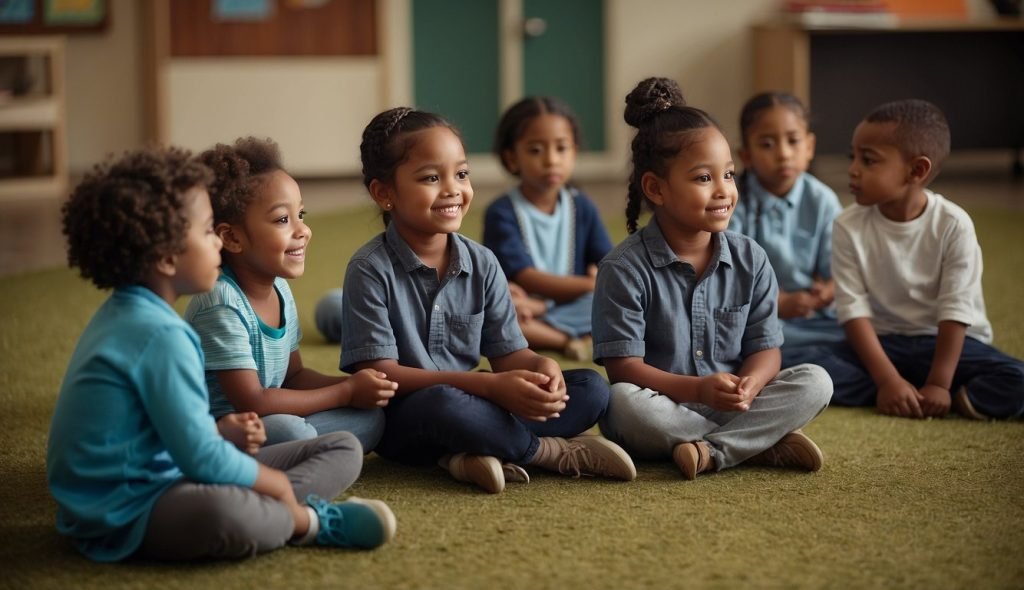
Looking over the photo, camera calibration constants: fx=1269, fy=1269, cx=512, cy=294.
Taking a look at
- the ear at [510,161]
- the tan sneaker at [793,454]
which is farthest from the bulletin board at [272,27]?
the tan sneaker at [793,454]

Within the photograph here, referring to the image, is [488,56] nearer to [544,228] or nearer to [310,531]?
[544,228]

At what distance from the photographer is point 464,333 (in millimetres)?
1949

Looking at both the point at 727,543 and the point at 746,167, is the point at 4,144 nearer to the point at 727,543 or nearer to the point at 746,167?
the point at 746,167

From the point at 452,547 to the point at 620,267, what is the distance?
603 mm

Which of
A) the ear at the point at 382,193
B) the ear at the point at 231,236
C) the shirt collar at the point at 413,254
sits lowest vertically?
the shirt collar at the point at 413,254

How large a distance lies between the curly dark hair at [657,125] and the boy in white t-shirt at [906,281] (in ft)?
1.66

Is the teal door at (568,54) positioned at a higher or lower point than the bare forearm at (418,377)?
higher

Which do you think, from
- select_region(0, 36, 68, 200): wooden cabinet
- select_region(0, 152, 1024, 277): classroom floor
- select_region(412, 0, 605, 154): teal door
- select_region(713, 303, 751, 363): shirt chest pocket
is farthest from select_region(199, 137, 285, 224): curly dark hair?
select_region(412, 0, 605, 154): teal door

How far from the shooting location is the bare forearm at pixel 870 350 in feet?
7.55

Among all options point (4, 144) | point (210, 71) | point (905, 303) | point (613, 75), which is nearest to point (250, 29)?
point (210, 71)

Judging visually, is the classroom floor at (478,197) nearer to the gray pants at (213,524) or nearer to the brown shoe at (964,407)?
the gray pants at (213,524)

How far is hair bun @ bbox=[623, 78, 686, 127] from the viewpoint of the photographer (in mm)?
2006

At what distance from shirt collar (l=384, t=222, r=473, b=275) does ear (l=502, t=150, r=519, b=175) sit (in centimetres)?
103

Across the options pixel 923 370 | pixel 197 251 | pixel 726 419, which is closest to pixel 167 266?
pixel 197 251
